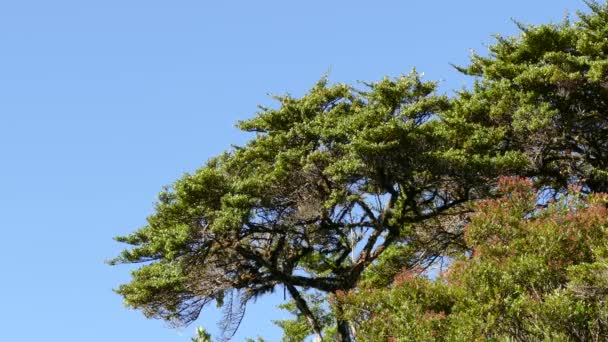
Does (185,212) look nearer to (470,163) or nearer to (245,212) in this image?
(245,212)

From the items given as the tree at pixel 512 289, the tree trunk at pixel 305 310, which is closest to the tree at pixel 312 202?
the tree trunk at pixel 305 310

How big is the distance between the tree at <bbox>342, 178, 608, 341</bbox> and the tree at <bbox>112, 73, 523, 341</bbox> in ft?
15.3

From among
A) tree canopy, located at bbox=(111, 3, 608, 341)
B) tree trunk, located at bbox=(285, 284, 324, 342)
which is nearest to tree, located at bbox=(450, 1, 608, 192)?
tree canopy, located at bbox=(111, 3, 608, 341)

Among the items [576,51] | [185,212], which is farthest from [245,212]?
[576,51]

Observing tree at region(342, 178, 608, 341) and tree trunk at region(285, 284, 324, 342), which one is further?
tree trunk at region(285, 284, 324, 342)

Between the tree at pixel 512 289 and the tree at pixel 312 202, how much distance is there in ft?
15.3

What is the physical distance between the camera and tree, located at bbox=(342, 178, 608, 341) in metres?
12.3

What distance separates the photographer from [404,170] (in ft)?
65.9

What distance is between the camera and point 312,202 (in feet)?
67.5

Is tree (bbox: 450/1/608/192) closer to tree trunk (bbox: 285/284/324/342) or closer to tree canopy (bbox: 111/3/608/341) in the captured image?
tree canopy (bbox: 111/3/608/341)

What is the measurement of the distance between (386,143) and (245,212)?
3723 mm

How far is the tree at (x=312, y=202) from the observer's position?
19250mm

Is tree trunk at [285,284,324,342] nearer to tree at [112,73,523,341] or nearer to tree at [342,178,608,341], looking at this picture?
tree at [112,73,523,341]

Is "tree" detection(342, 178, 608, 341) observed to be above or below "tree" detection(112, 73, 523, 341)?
below
